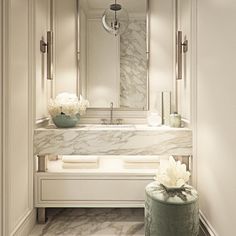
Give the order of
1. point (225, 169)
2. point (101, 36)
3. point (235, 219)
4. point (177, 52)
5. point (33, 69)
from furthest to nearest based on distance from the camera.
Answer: point (101, 36) < point (177, 52) < point (33, 69) < point (225, 169) < point (235, 219)

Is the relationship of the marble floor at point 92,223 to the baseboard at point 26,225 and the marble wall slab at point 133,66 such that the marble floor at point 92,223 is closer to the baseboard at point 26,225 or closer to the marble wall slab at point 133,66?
the baseboard at point 26,225

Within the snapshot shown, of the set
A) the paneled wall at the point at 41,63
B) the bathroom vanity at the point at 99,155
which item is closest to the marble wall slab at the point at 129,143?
the bathroom vanity at the point at 99,155

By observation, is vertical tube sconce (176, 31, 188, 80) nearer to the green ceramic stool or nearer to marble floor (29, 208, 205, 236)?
the green ceramic stool

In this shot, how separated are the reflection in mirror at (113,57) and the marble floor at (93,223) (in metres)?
1.06

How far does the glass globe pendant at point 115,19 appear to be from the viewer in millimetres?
2930

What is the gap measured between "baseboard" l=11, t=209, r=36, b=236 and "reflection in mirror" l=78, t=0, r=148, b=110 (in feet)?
4.02

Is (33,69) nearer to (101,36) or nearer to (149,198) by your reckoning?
(101,36)

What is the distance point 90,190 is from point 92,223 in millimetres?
303

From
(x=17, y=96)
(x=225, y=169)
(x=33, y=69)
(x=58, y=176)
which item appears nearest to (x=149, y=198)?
(x=225, y=169)

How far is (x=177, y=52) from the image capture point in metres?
2.75

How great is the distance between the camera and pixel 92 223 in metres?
2.49

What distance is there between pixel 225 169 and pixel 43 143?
56.8 inches

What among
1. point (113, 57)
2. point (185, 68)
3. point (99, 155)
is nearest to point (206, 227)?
point (99, 155)

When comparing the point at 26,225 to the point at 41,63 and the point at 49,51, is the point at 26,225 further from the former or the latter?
the point at 49,51
